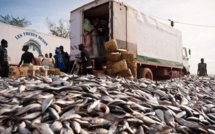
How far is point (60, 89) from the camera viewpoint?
4383mm

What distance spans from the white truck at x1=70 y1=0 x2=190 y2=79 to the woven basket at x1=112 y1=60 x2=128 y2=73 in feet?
2.85

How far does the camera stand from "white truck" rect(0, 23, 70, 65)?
1299 centimetres

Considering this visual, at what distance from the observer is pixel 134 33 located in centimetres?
1017

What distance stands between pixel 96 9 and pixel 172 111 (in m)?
7.18

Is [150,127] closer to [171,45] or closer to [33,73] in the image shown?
[33,73]

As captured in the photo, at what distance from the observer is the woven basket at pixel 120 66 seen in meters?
8.88

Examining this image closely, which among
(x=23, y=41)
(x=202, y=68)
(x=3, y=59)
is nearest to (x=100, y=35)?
(x=3, y=59)

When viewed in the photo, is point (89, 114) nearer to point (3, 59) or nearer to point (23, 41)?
point (3, 59)

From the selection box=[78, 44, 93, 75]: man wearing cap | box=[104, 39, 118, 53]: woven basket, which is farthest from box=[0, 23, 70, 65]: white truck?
box=[104, 39, 118, 53]: woven basket

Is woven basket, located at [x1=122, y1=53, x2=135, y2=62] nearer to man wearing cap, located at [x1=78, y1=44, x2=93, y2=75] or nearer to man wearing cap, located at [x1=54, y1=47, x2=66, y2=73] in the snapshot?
man wearing cap, located at [x1=78, y1=44, x2=93, y2=75]

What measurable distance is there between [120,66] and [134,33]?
2.15 m

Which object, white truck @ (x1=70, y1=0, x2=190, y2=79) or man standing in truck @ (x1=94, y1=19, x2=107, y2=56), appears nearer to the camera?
white truck @ (x1=70, y1=0, x2=190, y2=79)

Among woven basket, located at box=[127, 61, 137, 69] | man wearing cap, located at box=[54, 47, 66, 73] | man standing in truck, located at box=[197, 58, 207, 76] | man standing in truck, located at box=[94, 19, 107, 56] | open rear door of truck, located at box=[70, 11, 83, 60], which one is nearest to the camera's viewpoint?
woven basket, located at box=[127, 61, 137, 69]

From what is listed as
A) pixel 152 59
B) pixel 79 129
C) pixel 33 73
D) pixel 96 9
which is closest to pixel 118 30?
pixel 96 9
